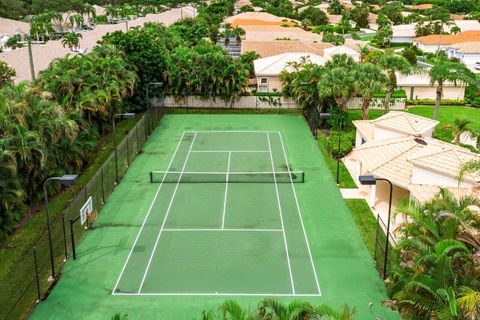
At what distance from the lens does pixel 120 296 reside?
737 inches

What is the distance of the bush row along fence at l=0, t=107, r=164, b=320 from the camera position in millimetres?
18219

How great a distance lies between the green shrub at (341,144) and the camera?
33.5 metres

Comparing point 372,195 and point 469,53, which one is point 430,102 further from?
point 469,53

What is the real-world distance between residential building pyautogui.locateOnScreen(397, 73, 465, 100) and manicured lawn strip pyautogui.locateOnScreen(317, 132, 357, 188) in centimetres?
1456

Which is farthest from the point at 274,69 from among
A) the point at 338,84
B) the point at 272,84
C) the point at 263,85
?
the point at 338,84

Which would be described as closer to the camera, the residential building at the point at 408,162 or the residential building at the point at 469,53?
the residential building at the point at 408,162

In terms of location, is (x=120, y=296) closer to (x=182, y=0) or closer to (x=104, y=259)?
(x=104, y=259)

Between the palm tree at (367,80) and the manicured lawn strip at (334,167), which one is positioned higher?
the palm tree at (367,80)

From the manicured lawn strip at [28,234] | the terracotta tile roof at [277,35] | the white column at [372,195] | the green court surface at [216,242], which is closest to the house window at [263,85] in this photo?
the green court surface at [216,242]

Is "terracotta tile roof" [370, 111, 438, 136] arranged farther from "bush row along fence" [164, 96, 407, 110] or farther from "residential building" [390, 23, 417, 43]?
"residential building" [390, 23, 417, 43]

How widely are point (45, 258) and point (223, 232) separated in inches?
288

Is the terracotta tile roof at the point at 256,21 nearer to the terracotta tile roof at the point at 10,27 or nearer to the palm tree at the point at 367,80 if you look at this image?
the terracotta tile roof at the point at 10,27

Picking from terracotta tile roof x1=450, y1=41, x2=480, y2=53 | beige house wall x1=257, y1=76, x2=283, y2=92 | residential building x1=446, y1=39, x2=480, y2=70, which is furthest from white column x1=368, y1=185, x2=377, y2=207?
terracotta tile roof x1=450, y1=41, x2=480, y2=53

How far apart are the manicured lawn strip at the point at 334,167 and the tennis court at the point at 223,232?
2271 millimetres
